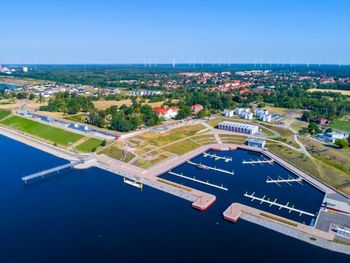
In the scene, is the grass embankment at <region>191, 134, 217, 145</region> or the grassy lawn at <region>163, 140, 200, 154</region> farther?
the grass embankment at <region>191, 134, 217, 145</region>

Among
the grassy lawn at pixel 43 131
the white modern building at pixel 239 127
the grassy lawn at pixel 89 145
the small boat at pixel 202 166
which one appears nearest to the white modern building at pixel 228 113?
the white modern building at pixel 239 127

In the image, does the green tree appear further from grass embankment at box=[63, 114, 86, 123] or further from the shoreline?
grass embankment at box=[63, 114, 86, 123]

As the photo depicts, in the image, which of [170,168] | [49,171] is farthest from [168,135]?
[49,171]

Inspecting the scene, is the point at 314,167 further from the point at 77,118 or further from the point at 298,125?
the point at 77,118

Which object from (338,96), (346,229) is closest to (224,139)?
(346,229)

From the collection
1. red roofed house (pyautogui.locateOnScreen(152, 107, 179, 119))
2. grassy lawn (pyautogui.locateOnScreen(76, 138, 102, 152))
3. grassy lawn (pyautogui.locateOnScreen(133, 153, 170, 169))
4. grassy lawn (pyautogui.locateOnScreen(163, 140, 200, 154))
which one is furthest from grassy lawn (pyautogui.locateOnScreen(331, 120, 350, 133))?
grassy lawn (pyautogui.locateOnScreen(76, 138, 102, 152))

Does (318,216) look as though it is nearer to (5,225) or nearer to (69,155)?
(5,225)

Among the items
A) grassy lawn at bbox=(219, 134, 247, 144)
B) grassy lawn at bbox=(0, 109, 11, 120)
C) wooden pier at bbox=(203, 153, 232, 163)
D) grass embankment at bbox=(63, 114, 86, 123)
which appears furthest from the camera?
grassy lawn at bbox=(0, 109, 11, 120)
